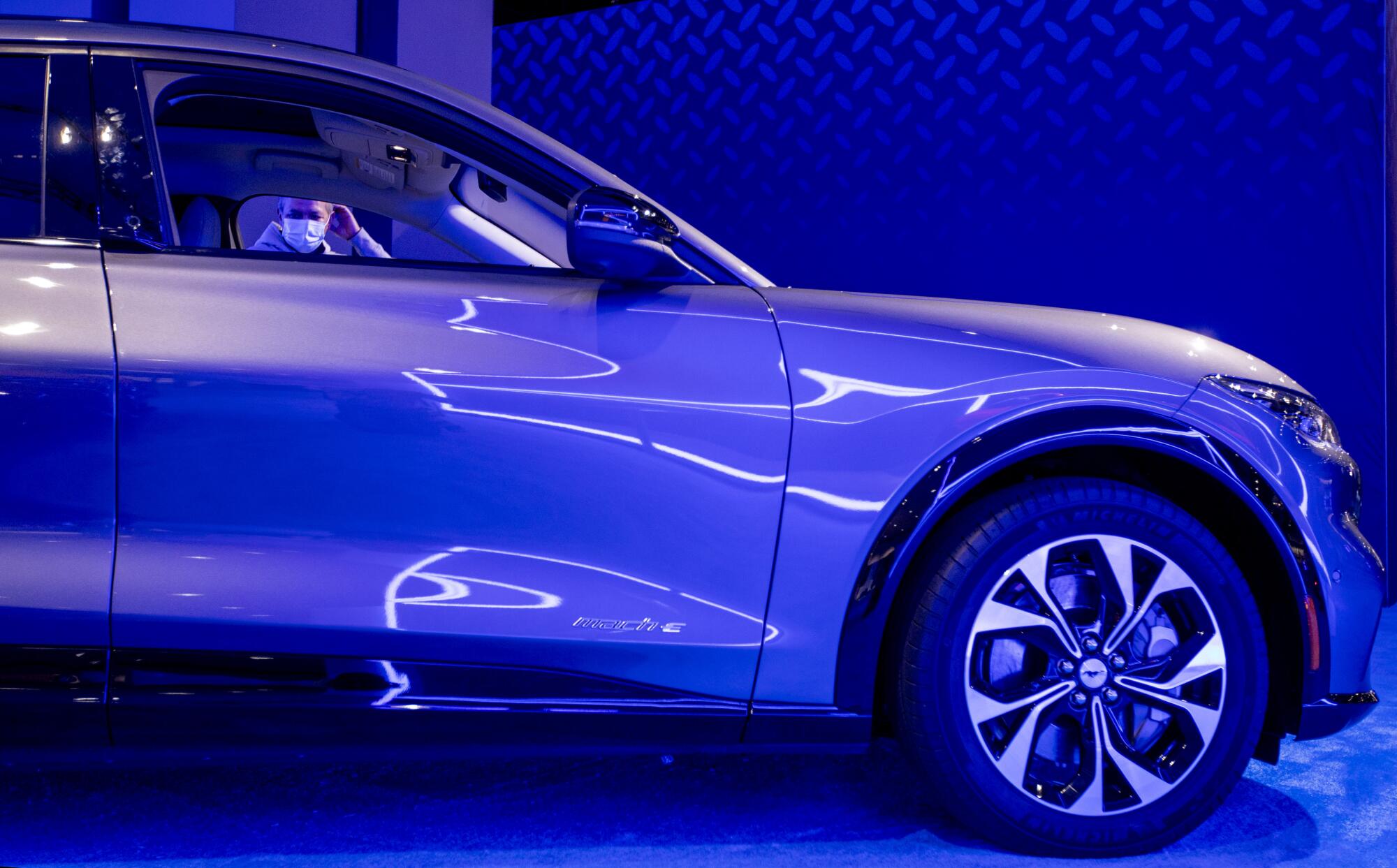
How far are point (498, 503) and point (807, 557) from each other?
21.7 inches

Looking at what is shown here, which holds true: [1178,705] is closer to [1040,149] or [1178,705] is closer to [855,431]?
[855,431]

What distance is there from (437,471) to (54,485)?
0.61m

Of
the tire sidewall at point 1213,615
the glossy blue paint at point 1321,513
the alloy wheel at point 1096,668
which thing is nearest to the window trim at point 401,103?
the tire sidewall at point 1213,615

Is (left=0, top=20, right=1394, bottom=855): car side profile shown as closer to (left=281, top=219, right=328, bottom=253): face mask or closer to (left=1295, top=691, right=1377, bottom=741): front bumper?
(left=1295, top=691, right=1377, bottom=741): front bumper

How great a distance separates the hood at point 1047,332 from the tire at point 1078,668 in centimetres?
25

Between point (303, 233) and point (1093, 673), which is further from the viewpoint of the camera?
point (303, 233)

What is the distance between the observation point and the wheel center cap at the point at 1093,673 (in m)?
2.15

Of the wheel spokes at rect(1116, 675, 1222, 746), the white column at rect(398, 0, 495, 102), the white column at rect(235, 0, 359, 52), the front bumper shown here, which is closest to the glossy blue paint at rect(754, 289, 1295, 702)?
the wheel spokes at rect(1116, 675, 1222, 746)

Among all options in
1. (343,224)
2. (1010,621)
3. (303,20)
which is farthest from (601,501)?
(303,20)

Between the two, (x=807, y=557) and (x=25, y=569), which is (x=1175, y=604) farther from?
(x=25, y=569)

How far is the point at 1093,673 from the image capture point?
2.15 metres

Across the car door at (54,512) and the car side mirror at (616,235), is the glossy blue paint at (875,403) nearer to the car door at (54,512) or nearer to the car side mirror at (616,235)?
the car side mirror at (616,235)

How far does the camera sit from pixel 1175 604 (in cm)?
218

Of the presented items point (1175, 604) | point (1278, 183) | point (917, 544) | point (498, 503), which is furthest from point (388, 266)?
point (1278, 183)
